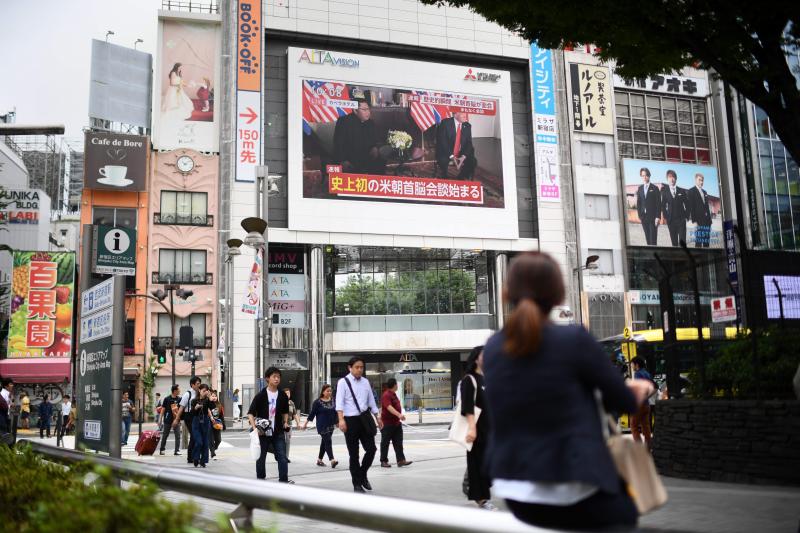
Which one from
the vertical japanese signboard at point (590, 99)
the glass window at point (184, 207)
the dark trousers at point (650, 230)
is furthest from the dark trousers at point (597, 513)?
the vertical japanese signboard at point (590, 99)

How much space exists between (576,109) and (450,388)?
2149 centimetres

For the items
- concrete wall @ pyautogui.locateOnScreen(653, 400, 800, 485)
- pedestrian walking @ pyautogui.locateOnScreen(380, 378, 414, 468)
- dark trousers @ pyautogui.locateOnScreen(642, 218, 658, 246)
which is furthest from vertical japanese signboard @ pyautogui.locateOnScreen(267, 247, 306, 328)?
concrete wall @ pyautogui.locateOnScreen(653, 400, 800, 485)

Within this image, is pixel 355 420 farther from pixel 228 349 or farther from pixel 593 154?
pixel 593 154

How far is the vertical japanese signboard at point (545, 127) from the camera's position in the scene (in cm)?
5456

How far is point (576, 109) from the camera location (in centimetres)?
5556

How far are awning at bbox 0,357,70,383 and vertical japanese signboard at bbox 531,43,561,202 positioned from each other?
32.2 meters

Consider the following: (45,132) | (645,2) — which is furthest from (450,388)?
(645,2)

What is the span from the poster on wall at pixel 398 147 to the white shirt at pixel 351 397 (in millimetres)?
38649

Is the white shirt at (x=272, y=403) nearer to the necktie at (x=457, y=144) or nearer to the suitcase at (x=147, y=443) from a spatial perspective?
the suitcase at (x=147, y=443)

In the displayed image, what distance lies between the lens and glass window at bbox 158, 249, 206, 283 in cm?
4828

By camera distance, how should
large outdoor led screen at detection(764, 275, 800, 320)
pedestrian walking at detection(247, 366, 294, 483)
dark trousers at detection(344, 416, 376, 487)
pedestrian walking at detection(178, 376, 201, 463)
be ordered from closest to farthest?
dark trousers at detection(344, 416, 376, 487)
pedestrian walking at detection(247, 366, 294, 483)
large outdoor led screen at detection(764, 275, 800, 320)
pedestrian walking at detection(178, 376, 201, 463)

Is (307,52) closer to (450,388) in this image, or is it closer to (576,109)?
(576,109)

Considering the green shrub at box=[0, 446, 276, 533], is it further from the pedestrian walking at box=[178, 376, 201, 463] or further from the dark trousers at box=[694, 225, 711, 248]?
the dark trousers at box=[694, 225, 711, 248]

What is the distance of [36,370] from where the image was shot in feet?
141
